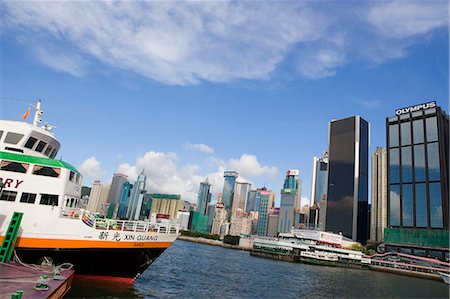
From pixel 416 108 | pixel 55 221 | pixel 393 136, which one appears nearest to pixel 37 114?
pixel 55 221

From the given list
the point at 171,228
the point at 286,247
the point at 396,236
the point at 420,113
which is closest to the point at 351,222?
the point at 396,236

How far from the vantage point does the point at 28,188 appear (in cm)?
1850

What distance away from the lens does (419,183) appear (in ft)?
474

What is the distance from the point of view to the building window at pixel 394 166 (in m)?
153

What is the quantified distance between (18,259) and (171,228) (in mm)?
10204

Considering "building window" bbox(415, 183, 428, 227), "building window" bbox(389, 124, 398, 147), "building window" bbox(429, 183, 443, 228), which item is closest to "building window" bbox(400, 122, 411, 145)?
"building window" bbox(389, 124, 398, 147)

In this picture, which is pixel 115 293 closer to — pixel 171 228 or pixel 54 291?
pixel 171 228

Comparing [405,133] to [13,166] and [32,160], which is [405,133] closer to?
[32,160]

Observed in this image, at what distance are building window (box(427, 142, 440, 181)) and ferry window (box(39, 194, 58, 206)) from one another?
527ft

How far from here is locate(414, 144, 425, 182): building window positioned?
145 meters

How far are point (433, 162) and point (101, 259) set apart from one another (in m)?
162

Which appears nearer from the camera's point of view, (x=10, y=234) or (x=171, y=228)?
(x=10, y=234)

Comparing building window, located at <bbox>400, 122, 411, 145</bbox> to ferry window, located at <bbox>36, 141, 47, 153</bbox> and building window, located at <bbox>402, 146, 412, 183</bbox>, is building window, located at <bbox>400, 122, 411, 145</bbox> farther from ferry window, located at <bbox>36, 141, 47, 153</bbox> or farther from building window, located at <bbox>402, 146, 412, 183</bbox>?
Answer: ferry window, located at <bbox>36, 141, 47, 153</bbox>

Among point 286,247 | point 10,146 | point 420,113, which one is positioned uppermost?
point 420,113
